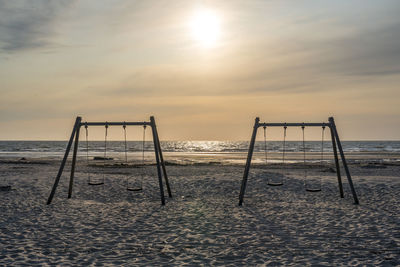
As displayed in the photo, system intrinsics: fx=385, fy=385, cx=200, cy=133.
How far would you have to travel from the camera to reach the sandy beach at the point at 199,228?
7.20 m

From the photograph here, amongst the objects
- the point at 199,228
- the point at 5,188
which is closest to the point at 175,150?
the point at 5,188

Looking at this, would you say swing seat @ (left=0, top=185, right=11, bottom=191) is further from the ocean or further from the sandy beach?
the ocean

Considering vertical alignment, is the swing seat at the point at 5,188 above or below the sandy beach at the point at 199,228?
above

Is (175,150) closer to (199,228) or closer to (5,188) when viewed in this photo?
(5,188)

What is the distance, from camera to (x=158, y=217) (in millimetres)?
10812

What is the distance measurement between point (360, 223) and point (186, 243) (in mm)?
4733

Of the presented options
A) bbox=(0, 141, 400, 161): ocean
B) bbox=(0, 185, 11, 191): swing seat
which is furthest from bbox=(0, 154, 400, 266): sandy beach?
bbox=(0, 141, 400, 161): ocean

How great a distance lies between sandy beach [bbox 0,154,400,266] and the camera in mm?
7203

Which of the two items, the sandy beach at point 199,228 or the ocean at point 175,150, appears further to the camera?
the ocean at point 175,150

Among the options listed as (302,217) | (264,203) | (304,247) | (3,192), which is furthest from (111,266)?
(3,192)

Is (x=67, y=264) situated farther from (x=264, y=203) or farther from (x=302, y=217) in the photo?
(x=264, y=203)

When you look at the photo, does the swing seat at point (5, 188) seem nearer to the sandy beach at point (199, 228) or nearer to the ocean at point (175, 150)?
the sandy beach at point (199, 228)

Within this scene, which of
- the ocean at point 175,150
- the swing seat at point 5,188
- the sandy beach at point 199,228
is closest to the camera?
the sandy beach at point 199,228

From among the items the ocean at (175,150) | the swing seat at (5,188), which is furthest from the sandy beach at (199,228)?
the ocean at (175,150)
